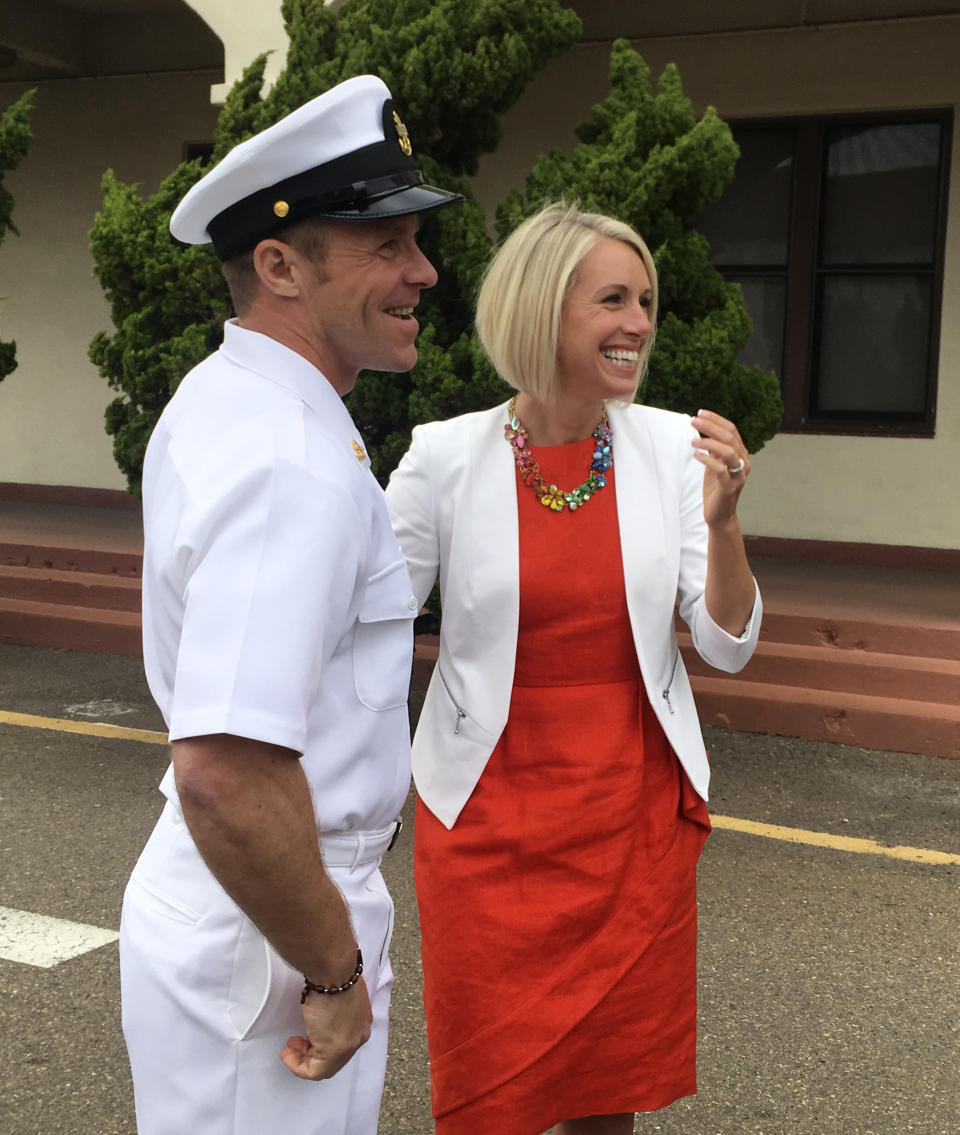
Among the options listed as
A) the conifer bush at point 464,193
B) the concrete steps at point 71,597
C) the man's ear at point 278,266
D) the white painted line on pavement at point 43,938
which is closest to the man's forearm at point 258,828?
the man's ear at point 278,266

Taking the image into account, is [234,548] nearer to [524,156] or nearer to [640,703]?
[640,703]

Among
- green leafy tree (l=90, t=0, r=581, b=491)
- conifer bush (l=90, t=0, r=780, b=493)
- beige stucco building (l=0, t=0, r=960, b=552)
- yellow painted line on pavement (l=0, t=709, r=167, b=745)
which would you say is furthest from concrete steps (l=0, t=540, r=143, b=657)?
beige stucco building (l=0, t=0, r=960, b=552)

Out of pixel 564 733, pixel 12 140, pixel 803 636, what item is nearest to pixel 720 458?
pixel 564 733

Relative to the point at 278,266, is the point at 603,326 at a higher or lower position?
lower

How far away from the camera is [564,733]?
254 cm

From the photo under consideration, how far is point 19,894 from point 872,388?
6.48 metres

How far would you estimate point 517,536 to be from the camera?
2.60 metres

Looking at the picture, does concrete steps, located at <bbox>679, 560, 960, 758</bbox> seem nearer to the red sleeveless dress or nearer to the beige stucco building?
the beige stucco building

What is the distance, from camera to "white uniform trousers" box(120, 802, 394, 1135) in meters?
1.52

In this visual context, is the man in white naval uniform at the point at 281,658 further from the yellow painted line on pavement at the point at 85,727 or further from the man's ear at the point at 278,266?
the yellow painted line on pavement at the point at 85,727

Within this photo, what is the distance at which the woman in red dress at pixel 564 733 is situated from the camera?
99.6 inches

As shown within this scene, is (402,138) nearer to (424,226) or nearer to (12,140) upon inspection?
(424,226)

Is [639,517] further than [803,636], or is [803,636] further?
[803,636]

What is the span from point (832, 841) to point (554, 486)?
2896 mm
